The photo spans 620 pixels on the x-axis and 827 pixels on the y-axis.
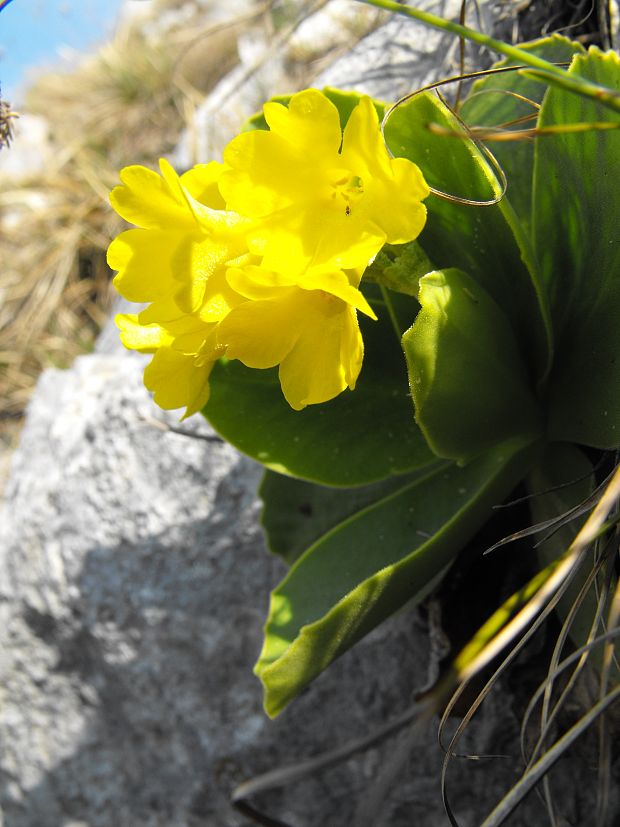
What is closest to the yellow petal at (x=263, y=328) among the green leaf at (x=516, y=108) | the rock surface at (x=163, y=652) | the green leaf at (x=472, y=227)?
the green leaf at (x=472, y=227)

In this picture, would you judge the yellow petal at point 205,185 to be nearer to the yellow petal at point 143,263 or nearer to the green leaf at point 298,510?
the yellow petal at point 143,263

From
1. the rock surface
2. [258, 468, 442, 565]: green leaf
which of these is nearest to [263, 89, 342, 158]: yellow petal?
[258, 468, 442, 565]: green leaf

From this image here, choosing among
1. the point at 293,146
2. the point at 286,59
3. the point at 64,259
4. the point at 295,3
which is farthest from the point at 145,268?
the point at 64,259

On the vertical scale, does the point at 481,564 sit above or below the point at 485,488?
below

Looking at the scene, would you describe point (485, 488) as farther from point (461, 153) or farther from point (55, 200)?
point (55, 200)

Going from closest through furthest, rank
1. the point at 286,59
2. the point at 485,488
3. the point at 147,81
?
the point at 485,488, the point at 286,59, the point at 147,81

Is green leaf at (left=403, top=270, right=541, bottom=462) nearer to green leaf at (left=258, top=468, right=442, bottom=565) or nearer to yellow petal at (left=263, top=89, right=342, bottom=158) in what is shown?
yellow petal at (left=263, top=89, right=342, bottom=158)
